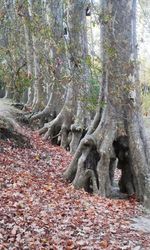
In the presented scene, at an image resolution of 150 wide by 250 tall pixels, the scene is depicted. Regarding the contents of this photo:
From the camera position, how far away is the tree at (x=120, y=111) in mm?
10539

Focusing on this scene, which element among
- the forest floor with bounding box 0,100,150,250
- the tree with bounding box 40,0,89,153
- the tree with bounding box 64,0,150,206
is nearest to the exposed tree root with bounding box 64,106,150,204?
the tree with bounding box 64,0,150,206

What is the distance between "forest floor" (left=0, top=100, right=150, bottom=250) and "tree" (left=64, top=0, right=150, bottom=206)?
0.51 metres

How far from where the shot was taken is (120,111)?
10703 mm

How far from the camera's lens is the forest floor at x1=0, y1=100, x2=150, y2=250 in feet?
23.6

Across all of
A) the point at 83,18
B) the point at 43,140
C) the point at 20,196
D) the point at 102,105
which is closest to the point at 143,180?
the point at 102,105

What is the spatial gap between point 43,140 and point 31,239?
10790 mm

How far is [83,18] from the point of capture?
14.9 m

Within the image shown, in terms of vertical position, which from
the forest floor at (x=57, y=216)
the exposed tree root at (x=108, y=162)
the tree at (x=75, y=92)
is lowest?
the forest floor at (x=57, y=216)

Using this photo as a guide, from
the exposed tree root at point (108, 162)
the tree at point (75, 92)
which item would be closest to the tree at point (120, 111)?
the exposed tree root at point (108, 162)

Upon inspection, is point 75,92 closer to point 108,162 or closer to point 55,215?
point 108,162

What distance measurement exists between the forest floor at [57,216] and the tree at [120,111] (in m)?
0.51

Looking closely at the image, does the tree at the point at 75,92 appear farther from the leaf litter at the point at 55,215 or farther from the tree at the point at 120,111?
the leaf litter at the point at 55,215

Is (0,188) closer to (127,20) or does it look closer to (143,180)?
(143,180)

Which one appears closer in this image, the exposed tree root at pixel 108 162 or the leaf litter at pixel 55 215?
the leaf litter at pixel 55 215
